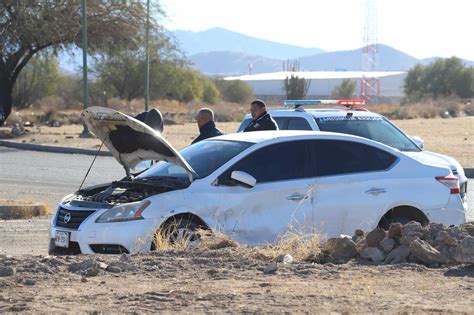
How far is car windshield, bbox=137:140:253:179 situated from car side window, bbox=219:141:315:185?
8.0 inches

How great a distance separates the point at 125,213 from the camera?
9.96m

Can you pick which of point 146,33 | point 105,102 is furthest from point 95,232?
point 105,102

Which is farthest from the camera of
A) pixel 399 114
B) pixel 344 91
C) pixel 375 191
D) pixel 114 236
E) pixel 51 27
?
pixel 344 91

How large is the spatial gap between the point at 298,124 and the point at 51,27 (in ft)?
85.1

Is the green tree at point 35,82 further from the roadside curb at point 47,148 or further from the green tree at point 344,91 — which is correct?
the roadside curb at point 47,148

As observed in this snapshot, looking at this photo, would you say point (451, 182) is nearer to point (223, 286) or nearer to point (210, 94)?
point (223, 286)

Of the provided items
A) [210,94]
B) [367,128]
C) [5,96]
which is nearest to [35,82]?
[210,94]

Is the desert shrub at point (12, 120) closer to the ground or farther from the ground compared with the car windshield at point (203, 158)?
closer to the ground

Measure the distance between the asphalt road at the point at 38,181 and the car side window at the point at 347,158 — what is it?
347 centimetres

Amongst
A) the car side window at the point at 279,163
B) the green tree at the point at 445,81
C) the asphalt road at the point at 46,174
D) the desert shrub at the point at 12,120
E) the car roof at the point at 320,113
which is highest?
the green tree at the point at 445,81

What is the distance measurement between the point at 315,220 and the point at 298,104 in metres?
5.82

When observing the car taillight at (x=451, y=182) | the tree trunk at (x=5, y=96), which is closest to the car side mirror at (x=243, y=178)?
the car taillight at (x=451, y=182)

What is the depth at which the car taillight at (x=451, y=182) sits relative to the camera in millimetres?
11328

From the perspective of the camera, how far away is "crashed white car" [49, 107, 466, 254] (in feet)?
32.8
